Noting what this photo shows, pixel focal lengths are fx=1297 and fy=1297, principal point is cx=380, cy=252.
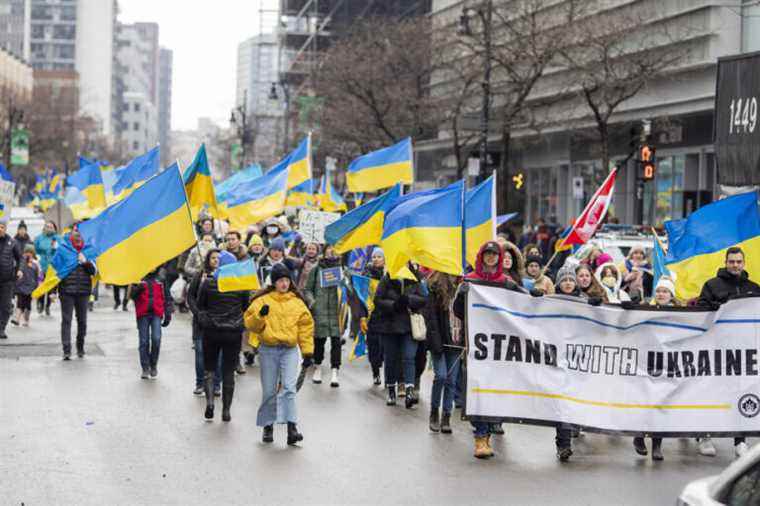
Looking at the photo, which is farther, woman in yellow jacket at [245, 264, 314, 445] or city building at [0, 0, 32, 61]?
city building at [0, 0, 32, 61]

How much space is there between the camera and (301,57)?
8844cm

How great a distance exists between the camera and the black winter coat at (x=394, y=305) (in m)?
13.3

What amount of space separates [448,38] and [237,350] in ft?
113

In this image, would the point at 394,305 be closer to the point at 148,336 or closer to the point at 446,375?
the point at 446,375

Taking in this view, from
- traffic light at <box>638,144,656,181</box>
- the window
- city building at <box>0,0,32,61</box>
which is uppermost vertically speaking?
city building at <box>0,0,32,61</box>

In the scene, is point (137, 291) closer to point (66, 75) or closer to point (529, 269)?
point (529, 269)

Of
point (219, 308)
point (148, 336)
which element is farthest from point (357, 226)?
point (148, 336)

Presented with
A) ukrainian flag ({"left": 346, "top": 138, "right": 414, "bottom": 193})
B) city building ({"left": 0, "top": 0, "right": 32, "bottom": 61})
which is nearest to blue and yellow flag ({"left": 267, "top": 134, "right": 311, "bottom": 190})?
ukrainian flag ({"left": 346, "top": 138, "right": 414, "bottom": 193})

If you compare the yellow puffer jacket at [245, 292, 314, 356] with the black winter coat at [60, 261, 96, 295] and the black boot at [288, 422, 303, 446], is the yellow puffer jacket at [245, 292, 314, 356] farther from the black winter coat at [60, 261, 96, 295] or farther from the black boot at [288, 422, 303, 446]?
the black winter coat at [60, 261, 96, 295]

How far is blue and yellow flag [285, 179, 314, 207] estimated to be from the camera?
25.8m

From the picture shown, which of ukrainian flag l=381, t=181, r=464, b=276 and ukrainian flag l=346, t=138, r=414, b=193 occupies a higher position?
ukrainian flag l=346, t=138, r=414, b=193

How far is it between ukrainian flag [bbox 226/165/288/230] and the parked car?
16.4 m

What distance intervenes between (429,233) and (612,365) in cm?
251

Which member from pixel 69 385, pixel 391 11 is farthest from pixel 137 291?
pixel 391 11
